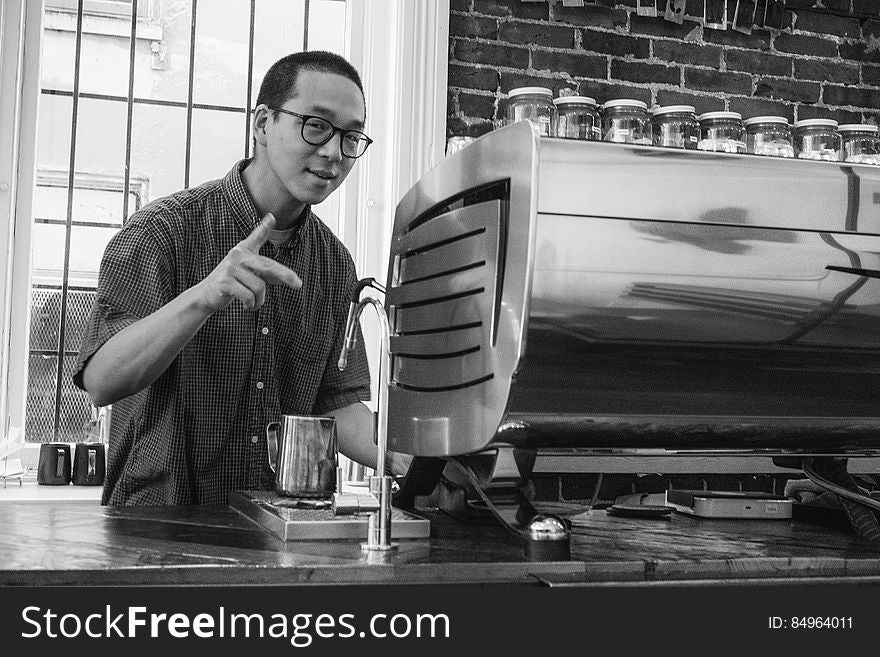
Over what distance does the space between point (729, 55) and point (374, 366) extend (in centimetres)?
139

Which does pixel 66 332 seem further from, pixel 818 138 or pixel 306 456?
pixel 818 138

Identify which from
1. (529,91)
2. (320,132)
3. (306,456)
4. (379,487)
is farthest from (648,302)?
(529,91)

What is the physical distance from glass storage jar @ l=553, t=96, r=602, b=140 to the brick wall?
7.1 inches

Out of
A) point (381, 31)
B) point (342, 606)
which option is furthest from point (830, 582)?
point (381, 31)

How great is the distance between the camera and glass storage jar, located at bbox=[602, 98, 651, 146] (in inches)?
106

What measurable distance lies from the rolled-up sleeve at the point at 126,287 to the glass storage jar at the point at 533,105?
1.19m

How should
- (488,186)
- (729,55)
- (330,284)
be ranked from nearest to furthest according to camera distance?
(488,186), (330,284), (729,55)

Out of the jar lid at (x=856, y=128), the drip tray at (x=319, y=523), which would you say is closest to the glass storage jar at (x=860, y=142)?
the jar lid at (x=856, y=128)

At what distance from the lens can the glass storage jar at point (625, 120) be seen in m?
2.69

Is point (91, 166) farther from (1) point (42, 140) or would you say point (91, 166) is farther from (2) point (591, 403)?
(2) point (591, 403)

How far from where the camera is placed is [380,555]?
1.08 m

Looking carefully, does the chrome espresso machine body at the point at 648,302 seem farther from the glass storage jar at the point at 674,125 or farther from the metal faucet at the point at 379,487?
the glass storage jar at the point at 674,125

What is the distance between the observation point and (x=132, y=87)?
2.86 m

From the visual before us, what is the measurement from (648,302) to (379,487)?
1.25 ft
